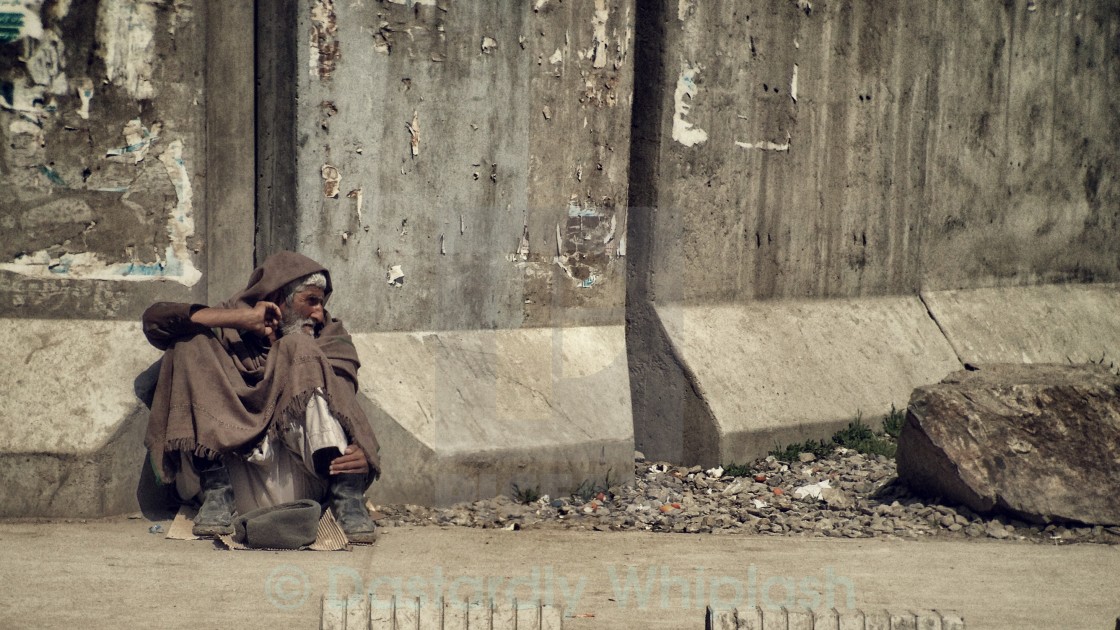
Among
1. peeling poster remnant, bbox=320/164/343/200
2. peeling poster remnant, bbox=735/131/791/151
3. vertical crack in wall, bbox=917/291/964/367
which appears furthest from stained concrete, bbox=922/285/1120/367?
peeling poster remnant, bbox=320/164/343/200

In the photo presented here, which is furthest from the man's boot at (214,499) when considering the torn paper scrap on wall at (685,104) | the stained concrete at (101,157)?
the torn paper scrap on wall at (685,104)

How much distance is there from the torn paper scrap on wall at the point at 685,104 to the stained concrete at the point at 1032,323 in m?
2.12

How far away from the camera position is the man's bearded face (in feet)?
16.1

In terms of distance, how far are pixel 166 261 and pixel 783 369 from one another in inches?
119

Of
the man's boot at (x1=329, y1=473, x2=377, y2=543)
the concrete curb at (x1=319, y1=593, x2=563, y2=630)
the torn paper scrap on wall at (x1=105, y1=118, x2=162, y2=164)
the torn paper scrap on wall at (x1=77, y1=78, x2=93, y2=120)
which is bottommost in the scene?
the man's boot at (x1=329, y1=473, x2=377, y2=543)

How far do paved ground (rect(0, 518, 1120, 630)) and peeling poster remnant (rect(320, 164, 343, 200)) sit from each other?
1.42 meters

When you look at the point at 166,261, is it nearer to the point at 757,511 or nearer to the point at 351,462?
the point at 351,462

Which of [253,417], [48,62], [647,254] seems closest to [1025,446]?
[647,254]

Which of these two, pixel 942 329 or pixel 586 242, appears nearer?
pixel 586 242

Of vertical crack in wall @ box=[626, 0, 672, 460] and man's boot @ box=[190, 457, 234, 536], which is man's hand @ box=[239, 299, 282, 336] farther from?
vertical crack in wall @ box=[626, 0, 672, 460]

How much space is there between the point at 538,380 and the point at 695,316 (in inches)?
38.1

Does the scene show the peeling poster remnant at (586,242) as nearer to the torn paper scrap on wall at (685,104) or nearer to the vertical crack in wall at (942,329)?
the torn paper scrap on wall at (685,104)

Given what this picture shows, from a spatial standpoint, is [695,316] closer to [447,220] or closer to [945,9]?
[447,220]

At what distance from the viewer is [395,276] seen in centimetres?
538
